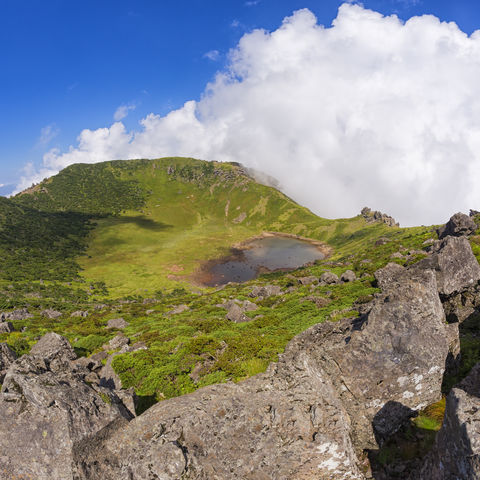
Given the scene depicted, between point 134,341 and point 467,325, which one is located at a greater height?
point 134,341

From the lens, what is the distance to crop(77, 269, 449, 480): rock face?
26.2 feet

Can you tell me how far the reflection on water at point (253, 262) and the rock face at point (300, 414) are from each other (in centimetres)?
12057

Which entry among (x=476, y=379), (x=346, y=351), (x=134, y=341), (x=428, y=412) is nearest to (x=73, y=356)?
(x=134, y=341)

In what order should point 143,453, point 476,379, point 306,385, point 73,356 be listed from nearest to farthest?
point 143,453 < point 306,385 < point 476,379 < point 73,356

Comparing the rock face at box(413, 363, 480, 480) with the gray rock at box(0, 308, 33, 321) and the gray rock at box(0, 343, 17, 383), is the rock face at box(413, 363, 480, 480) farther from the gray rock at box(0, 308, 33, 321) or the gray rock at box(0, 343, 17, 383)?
the gray rock at box(0, 308, 33, 321)

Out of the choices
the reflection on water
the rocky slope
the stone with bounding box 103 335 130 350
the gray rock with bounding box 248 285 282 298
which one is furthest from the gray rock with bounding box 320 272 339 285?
the reflection on water

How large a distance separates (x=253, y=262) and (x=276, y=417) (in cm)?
15420

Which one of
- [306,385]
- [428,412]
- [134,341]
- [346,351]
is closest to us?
[306,385]

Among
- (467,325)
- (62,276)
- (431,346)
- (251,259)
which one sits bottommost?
(467,325)

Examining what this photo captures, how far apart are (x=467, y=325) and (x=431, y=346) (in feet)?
26.1

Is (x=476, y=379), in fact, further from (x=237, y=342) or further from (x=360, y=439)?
(x=237, y=342)

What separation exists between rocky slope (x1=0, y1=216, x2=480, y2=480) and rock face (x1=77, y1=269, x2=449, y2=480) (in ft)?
A: 0.11

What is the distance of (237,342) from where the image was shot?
68.2ft

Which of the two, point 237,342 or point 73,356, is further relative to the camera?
point 73,356
